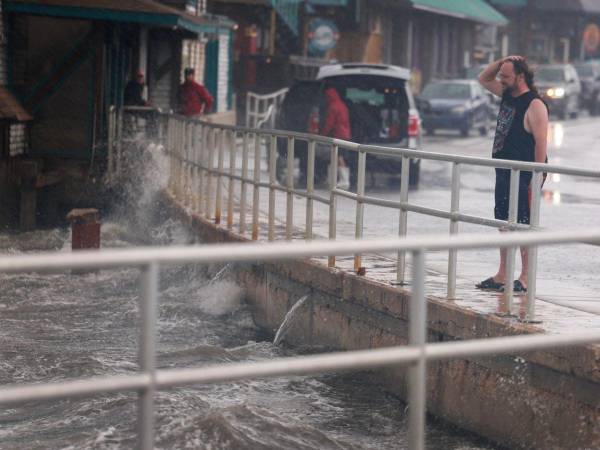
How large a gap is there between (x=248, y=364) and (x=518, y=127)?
5.06 m

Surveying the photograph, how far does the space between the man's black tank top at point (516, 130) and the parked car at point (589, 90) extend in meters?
44.2

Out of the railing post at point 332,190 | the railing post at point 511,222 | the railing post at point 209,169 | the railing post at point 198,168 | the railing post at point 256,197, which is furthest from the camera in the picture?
the railing post at point 198,168

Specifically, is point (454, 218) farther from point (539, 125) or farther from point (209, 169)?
point (209, 169)

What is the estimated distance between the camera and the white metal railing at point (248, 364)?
3951mm

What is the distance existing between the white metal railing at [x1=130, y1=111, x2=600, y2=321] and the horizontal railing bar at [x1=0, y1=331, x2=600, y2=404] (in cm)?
276

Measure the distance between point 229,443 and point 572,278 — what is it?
3.58 metres

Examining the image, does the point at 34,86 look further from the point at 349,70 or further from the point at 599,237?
the point at 599,237

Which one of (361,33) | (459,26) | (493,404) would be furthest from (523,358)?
(459,26)

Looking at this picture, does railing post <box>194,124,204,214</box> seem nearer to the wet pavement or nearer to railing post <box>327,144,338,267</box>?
the wet pavement

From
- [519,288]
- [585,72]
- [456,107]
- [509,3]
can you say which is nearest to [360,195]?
[519,288]

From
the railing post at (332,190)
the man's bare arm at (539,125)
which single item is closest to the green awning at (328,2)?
the railing post at (332,190)

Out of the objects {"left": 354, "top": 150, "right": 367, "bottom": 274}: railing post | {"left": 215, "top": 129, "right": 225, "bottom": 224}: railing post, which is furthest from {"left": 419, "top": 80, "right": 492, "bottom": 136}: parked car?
{"left": 354, "top": 150, "right": 367, "bottom": 274}: railing post

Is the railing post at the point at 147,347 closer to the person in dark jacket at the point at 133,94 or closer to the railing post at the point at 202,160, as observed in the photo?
the railing post at the point at 202,160

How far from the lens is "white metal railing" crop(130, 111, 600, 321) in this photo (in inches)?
316
